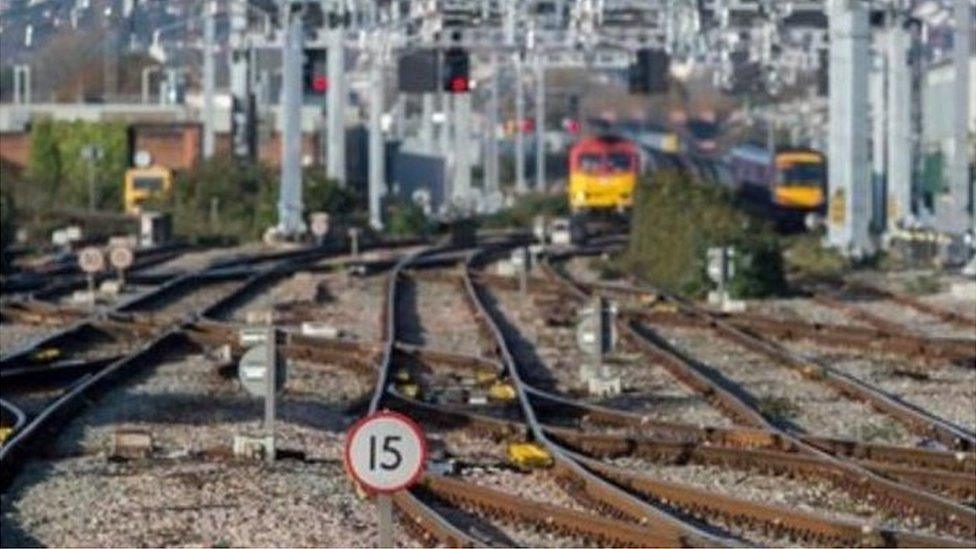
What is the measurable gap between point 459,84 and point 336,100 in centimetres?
1140

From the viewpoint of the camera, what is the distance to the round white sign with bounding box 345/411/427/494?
9.91 metres

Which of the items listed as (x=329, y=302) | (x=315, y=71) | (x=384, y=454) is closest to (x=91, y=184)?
(x=315, y=71)

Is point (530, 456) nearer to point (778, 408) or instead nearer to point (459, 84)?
point (778, 408)

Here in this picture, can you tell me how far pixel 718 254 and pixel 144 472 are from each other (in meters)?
18.6

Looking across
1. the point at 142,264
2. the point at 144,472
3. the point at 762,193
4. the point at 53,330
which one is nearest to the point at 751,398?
the point at 144,472

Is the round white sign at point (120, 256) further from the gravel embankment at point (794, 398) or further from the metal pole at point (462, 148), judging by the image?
the metal pole at point (462, 148)

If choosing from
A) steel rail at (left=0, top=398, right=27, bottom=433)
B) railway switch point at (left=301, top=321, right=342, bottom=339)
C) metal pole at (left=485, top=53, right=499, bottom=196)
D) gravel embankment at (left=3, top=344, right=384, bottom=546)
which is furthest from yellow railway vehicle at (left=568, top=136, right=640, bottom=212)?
steel rail at (left=0, top=398, right=27, bottom=433)

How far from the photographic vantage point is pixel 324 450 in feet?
53.3

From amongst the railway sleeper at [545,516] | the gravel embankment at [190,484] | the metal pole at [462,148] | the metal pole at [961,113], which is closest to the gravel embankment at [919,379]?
the gravel embankment at [190,484]

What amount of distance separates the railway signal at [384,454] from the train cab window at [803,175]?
2264 inches

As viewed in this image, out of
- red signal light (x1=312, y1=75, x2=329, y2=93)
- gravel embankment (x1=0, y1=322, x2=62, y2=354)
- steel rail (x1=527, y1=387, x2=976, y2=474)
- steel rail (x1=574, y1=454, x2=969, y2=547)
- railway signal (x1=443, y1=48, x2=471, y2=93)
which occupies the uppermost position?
railway signal (x1=443, y1=48, x2=471, y2=93)

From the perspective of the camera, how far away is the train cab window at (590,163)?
66.3 meters

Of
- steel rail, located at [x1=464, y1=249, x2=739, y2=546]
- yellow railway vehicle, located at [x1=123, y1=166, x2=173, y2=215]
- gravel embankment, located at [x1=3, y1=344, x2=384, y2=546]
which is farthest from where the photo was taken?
yellow railway vehicle, located at [x1=123, y1=166, x2=173, y2=215]

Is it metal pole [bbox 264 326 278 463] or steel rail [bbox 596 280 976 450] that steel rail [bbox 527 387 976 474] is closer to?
steel rail [bbox 596 280 976 450]
